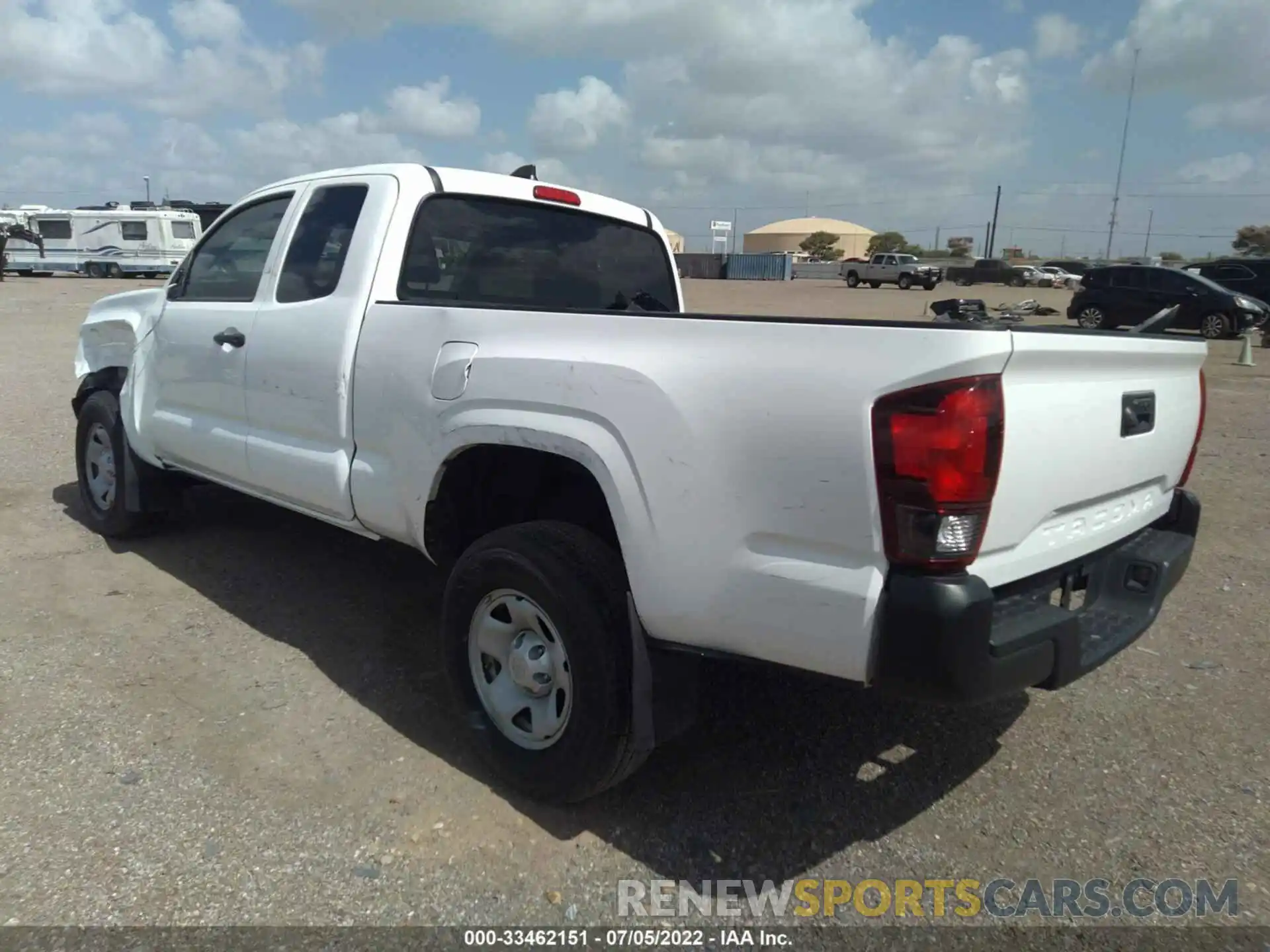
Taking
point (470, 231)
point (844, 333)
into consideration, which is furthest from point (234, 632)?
point (844, 333)

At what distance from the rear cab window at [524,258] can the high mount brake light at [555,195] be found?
0.04 metres

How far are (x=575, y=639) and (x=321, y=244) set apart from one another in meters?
2.19

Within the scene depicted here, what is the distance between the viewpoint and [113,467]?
523 cm

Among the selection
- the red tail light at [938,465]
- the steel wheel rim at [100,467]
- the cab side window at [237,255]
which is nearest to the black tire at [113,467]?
the steel wheel rim at [100,467]

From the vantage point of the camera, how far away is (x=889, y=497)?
210 cm

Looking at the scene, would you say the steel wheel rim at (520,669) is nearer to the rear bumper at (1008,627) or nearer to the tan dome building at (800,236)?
the rear bumper at (1008,627)

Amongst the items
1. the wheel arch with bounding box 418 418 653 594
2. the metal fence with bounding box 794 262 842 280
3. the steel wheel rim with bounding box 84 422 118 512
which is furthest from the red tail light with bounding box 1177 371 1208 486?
the metal fence with bounding box 794 262 842 280

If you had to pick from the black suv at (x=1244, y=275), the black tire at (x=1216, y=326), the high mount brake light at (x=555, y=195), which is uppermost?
the black suv at (x=1244, y=275)

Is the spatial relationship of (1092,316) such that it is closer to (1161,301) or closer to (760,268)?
(1161,301)

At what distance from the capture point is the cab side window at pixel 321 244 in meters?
3.71

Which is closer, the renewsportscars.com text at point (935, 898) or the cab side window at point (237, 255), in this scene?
the renewsportscars.com text at point (935, 898)

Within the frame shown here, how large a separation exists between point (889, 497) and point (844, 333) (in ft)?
1.29

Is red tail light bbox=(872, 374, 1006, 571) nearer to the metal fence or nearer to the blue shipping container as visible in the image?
the blue shipping container

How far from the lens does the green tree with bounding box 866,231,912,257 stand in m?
99.2
